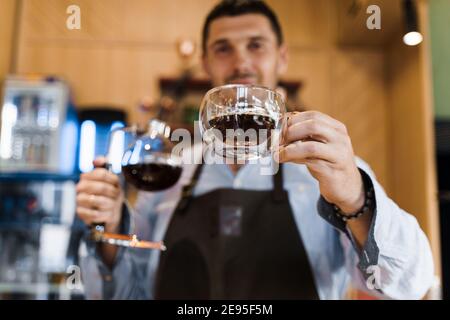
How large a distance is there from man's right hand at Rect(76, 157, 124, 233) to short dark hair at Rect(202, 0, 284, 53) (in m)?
0.30

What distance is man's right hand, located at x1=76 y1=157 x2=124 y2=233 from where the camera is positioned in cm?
85

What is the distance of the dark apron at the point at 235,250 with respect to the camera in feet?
3.42

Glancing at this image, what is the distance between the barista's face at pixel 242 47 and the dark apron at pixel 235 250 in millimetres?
324

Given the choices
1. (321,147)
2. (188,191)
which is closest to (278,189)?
(188,191)

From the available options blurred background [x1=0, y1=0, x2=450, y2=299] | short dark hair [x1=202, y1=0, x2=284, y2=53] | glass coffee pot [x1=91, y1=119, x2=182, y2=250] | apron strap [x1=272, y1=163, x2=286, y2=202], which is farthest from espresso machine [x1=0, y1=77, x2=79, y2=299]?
short dark hair [x1=202, y1=0, x2=284, y2=53]

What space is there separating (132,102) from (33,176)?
0.70 m

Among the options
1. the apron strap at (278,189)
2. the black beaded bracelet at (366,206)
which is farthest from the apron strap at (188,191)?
the black beaded bracelet at (366,206)

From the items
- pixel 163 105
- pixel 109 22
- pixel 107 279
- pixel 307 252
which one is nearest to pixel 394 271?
pixel 307 252

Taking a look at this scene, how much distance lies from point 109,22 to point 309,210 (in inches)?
22.0

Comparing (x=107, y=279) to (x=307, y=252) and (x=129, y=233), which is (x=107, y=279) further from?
(x=307, y=252)

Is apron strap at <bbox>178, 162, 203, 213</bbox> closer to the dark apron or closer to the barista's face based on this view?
the dark apron

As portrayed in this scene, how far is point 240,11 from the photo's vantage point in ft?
2.96

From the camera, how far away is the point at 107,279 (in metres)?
0.95

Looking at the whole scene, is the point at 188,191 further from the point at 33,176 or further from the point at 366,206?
the point at 33,176
